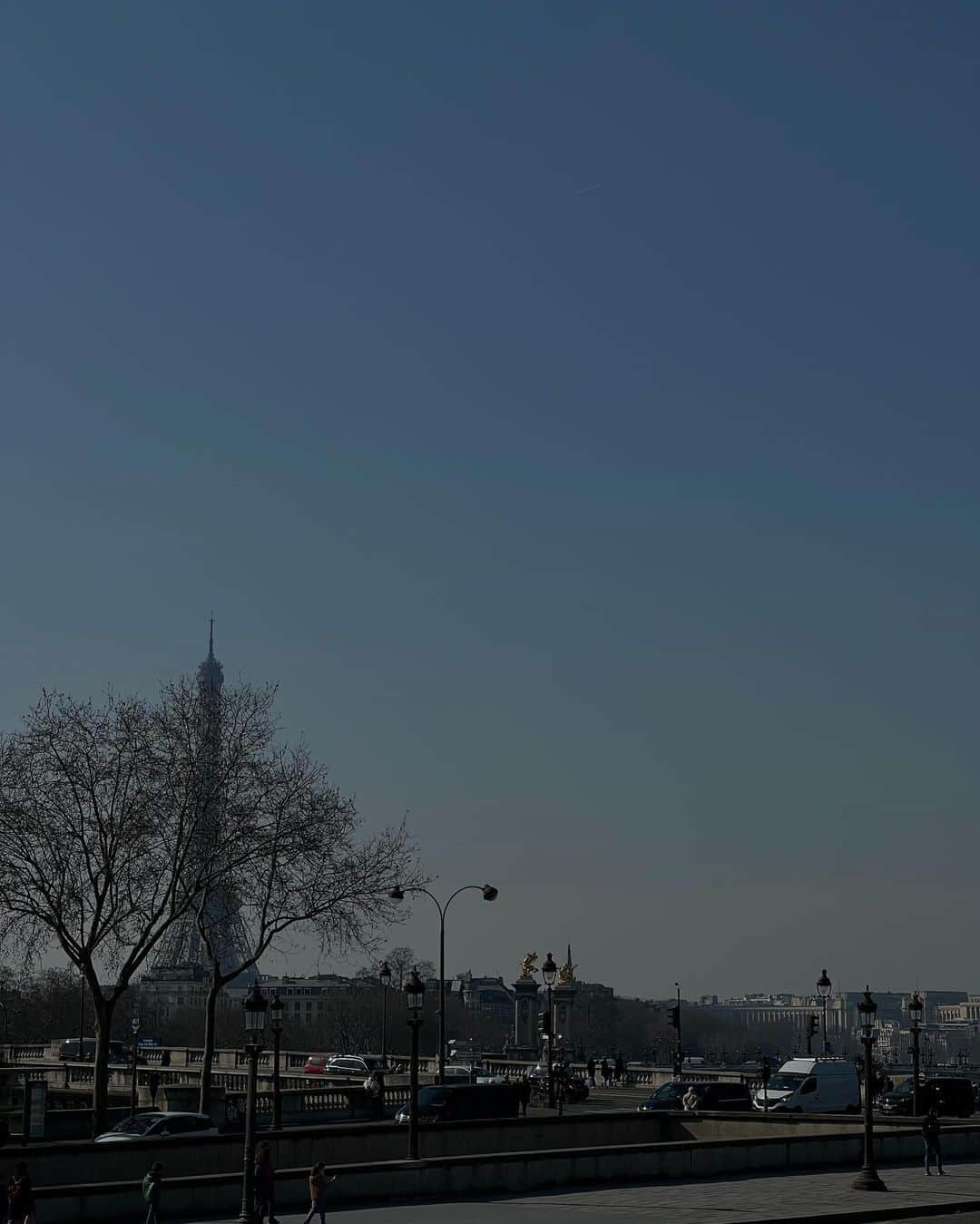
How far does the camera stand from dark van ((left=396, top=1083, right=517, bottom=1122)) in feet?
167

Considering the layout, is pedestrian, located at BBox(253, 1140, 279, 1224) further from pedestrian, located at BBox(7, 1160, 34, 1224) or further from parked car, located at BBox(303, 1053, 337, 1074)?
parked car, located at BBox(303, 1053, 337, 1074)

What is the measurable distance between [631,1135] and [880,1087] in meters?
19.7

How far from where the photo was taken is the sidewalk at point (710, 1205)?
3256 cm

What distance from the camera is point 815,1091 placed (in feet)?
195

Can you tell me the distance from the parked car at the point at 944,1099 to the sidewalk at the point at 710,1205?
19614 mm

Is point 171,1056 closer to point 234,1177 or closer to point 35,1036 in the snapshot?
point 234,1177

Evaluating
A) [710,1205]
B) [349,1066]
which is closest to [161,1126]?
[710,1205]

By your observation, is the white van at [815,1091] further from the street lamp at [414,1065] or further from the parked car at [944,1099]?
the street lamp at [414,1065]

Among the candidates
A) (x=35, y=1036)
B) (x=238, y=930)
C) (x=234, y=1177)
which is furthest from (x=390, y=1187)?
(x=35, y=1036)

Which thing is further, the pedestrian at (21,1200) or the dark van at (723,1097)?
the dark van at (723,1097)

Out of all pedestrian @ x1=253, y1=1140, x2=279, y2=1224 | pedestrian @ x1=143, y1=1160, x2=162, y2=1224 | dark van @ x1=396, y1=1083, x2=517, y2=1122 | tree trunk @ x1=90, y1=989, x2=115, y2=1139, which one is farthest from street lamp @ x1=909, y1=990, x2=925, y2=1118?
pedestrian @ x1=143, y1=1160, x2=162, y2=1224

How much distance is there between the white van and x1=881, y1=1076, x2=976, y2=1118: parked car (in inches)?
58.1

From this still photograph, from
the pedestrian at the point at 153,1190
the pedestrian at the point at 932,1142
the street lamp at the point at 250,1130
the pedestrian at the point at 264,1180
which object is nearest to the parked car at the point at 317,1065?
the pedestrian at the point at 932,1142

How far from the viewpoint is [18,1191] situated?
2864cm
